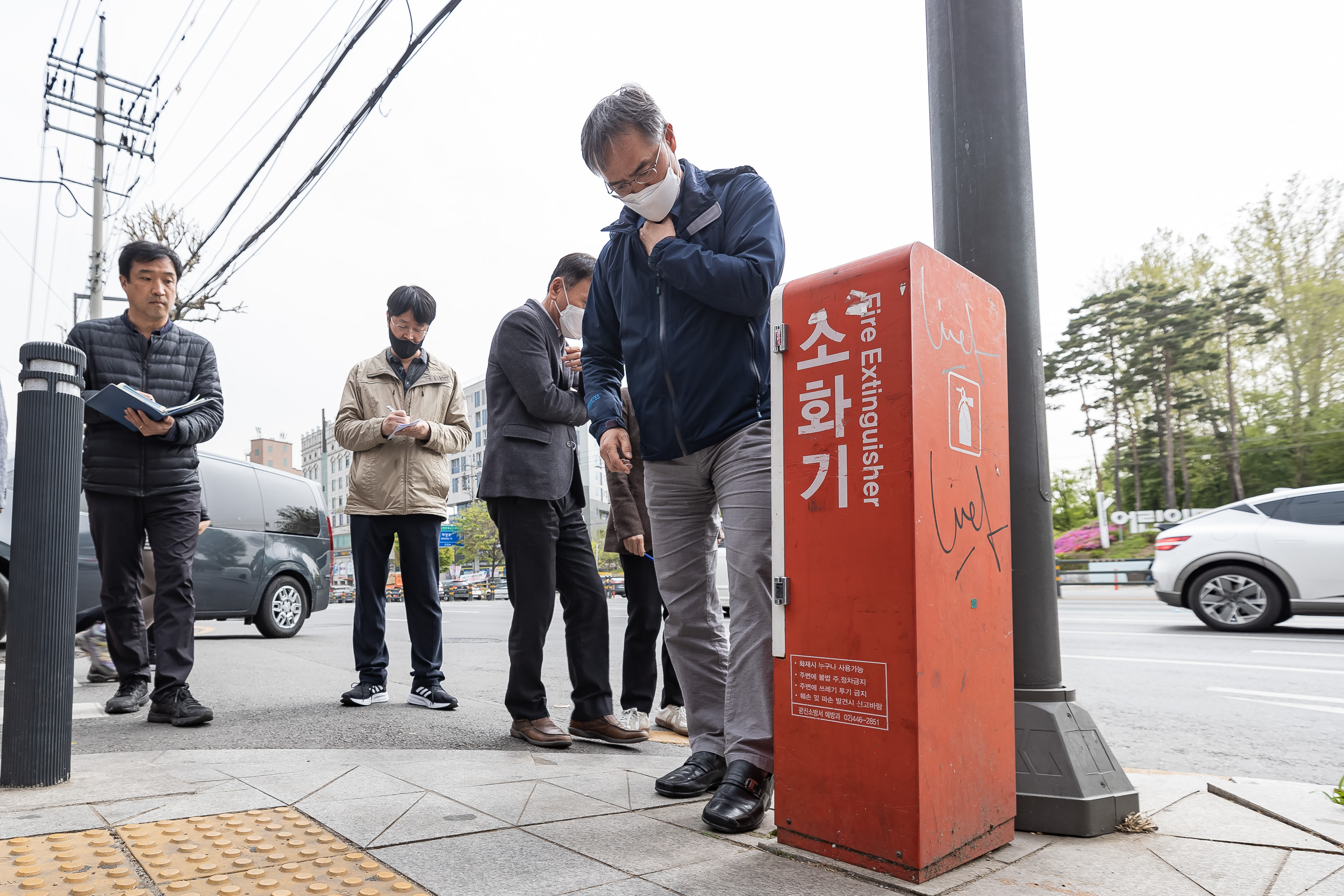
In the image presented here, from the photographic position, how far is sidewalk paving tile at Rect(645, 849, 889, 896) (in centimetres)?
160

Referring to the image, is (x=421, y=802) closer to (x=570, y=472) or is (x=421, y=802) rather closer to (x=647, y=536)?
(x=570, y=472)

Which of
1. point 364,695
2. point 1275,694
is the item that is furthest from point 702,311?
point 1275,694

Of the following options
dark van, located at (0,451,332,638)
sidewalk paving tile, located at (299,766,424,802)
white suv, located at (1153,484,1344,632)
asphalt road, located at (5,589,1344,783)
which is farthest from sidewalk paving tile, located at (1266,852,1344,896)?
dark van, located at (0,451,332,638)

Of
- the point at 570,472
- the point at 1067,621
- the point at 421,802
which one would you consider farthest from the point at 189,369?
the point at 1067,621

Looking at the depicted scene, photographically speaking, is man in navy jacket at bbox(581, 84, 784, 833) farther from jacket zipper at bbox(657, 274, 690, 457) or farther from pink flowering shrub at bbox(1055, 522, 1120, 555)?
pink flowering shrub at bbox(1055, 522, 1120, 555)

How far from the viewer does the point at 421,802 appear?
220 cm

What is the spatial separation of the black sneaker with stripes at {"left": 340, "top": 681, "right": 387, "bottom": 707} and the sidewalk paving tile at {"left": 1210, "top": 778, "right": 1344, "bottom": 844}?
11.5ft

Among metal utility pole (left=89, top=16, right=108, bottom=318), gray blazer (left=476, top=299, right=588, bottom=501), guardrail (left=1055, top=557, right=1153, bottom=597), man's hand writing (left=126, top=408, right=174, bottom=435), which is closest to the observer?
gray blazer (left=476, top=299, right=588, bottom=501)

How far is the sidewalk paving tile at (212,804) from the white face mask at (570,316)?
208 cm

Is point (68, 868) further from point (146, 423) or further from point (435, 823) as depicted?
point (146, 423)

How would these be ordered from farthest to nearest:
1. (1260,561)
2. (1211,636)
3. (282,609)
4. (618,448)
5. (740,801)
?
(282,609) < (1211,636) < (1260,561) < (618,448) < (740,801)

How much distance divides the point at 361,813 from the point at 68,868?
0.60 m

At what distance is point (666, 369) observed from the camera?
7.91 feet

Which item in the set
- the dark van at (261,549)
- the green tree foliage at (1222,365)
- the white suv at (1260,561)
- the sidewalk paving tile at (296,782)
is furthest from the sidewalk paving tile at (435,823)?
the green tree foliage at (1222,365)
